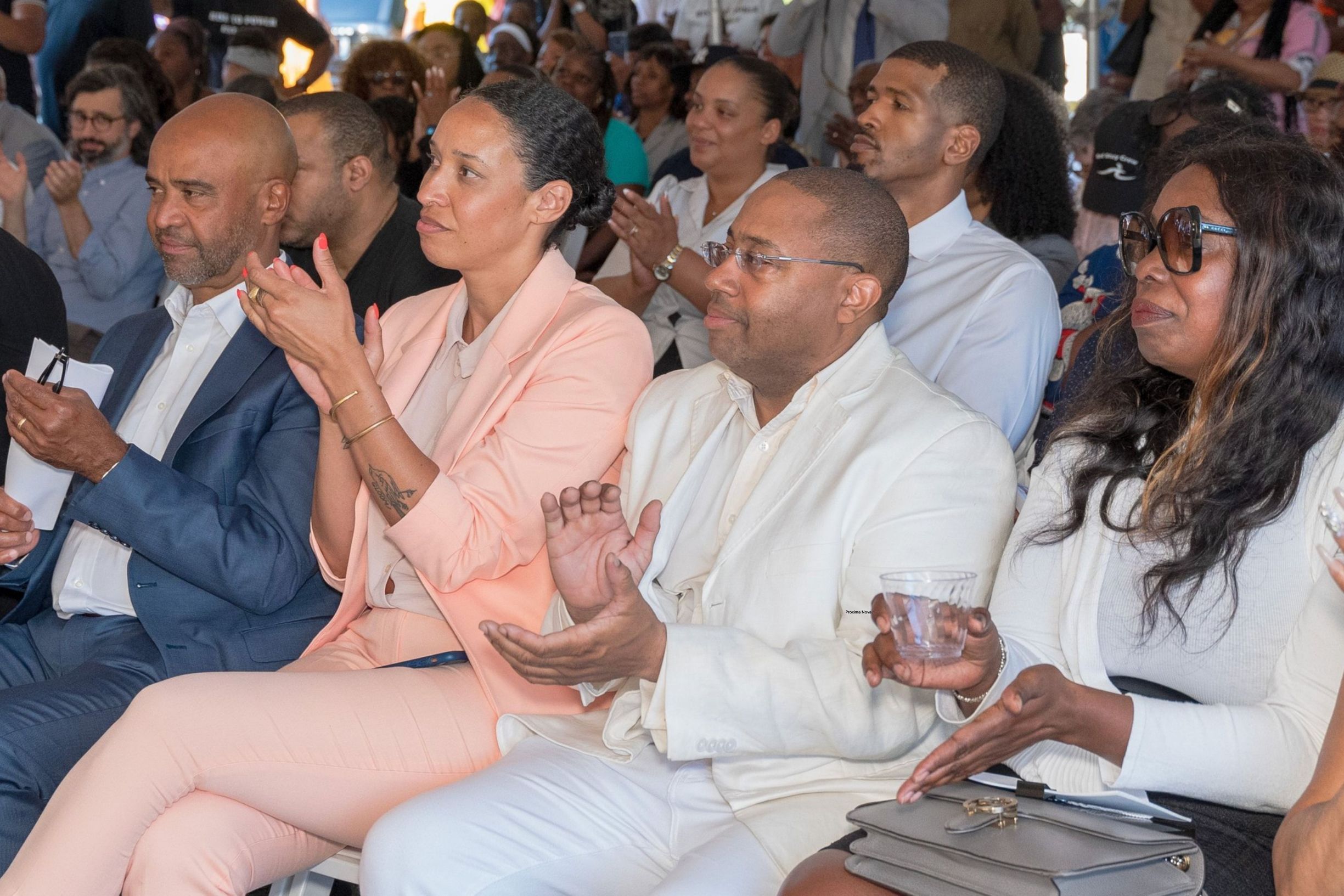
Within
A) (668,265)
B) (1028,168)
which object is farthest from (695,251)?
(1028,168)

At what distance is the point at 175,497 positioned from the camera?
2.74 m

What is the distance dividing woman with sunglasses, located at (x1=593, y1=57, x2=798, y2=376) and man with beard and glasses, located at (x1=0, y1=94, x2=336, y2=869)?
1484mm

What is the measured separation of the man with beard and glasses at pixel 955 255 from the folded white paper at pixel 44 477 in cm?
176

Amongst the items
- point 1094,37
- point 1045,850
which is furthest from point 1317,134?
point 1045,850

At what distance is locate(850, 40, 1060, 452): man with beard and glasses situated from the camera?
3260 millimetres

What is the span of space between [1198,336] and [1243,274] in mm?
116

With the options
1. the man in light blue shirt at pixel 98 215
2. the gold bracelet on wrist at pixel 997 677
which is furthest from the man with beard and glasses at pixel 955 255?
the man in light blue shirt at pixel 98 215

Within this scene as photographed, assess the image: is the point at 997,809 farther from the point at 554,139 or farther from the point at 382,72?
the point at 382,72

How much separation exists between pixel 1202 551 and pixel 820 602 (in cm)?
60

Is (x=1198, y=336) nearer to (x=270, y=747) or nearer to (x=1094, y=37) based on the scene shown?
(x=270, y=747)

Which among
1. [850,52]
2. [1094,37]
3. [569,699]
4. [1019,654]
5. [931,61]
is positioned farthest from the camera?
[1094,37]

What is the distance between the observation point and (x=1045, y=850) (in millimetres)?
1746

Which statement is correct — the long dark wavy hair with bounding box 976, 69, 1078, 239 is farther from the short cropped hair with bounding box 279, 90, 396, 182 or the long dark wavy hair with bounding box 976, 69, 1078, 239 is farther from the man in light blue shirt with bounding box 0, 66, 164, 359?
the man in light blue shirt with bounding box 0, 66, 164, 359

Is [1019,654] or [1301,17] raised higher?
[1301,17]
